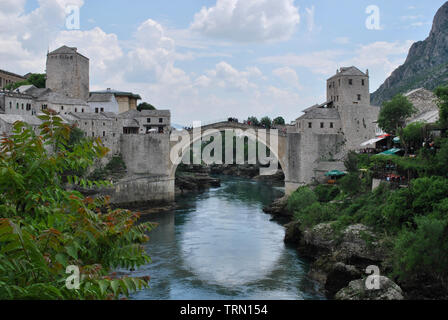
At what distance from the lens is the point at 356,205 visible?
21.1m

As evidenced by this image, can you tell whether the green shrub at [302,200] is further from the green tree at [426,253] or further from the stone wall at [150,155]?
the stone wall at [150,155]

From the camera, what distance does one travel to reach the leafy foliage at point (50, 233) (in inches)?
134

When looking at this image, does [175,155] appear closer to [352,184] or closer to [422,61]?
[352,184]

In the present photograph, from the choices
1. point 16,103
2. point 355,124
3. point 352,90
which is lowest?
point 355,124

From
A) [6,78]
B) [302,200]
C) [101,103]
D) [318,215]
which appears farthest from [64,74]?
[318,215]

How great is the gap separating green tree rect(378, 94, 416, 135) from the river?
9.07 metres

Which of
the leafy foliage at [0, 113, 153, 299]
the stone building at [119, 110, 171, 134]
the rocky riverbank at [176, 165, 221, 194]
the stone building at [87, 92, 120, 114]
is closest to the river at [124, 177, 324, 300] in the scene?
the rocky riverbank at [176, 165, 221, 194]

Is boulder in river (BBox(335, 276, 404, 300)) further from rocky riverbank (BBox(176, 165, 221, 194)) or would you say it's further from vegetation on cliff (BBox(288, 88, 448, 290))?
rocky riverbank (BBox(176, 165, 221, 194))

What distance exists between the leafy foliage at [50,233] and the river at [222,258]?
33.7ft

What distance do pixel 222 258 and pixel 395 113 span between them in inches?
588

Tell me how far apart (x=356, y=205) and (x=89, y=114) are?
23.0m

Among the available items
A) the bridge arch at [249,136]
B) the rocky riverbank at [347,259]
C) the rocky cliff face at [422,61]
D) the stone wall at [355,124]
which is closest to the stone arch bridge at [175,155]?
the bridge arch at [249,136]

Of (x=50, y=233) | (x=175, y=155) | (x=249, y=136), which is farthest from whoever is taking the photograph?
(x=249, y=136)

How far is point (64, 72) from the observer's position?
44656 mm
